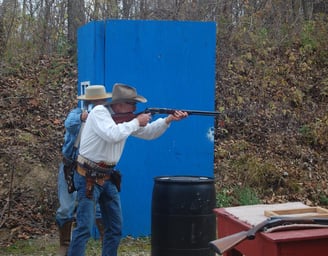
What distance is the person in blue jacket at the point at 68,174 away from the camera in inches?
255

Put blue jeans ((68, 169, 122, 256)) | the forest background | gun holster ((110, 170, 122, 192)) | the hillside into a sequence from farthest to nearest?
the forest background < the hillside < gun holster ((110, 170, 122, 192)) < blue jeans ((68, 169, 122, 256))

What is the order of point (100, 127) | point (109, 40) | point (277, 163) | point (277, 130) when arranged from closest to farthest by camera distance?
point (100, 127), point (109, 40), point (277, 163), point (277, 130)

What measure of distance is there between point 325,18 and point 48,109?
796cm

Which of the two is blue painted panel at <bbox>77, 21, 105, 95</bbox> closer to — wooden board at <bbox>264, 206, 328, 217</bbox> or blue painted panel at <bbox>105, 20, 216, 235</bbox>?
blue painted panel at <bbox>105, 20, 216, 235</bbox>

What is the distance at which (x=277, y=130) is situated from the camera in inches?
467

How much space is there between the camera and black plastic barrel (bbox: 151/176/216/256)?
598cm

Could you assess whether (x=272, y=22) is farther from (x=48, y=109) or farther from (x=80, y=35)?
(x=80, y=35)

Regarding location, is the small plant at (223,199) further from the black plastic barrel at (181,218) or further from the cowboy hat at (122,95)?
the cowboy hat at (122,95)

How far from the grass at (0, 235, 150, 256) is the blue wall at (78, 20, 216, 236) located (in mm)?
170

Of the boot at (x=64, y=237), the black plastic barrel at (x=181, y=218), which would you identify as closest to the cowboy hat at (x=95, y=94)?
the black plastic barrel at (x=181, y=218)

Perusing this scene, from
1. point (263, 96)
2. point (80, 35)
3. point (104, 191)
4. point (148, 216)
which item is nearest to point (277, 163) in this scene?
point (263, 96)

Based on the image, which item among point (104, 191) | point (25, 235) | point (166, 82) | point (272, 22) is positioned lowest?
point (25, 235)

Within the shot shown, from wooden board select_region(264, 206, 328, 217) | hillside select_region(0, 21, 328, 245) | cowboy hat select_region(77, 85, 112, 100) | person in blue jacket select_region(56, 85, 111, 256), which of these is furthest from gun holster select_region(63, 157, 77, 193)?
wooden board select_region(264, 206, 328, 217)

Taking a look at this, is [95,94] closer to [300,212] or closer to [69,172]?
[69,172]
